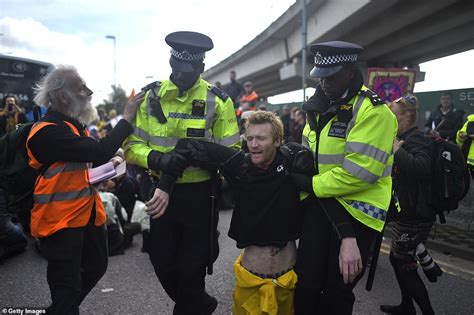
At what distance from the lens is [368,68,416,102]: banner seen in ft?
20.8

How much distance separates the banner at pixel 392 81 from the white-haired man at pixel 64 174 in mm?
4806

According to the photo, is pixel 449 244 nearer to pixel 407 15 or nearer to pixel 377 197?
pixel 377 197

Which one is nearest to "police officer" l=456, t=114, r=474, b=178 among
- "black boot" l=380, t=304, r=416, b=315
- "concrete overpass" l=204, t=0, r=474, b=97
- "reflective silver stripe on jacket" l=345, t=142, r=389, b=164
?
"black boot" l=380, t=304, r=416, b=315

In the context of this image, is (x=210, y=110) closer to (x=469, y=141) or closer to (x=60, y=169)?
(x=60, y=169)

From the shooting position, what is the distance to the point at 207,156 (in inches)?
97.0

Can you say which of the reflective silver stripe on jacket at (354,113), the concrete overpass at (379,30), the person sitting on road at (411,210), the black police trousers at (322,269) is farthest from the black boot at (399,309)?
the concrete overpass at (379,30)

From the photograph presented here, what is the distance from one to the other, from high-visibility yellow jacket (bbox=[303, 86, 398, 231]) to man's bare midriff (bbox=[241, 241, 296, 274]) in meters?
0.52

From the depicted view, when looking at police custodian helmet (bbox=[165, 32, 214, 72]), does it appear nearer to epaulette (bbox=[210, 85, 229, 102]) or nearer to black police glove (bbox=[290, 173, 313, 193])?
epaulette (bbox=[210, 85, 229, 102])

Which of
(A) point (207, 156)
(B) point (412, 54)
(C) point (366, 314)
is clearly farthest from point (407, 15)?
(A) point (207, 156)

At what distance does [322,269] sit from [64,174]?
1773mm

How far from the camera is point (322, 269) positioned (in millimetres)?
2312

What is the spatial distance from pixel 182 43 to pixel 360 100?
119 centimetres

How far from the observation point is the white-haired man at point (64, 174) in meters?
2.57

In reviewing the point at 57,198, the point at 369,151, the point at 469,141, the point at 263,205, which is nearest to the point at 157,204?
the point at 263,205
